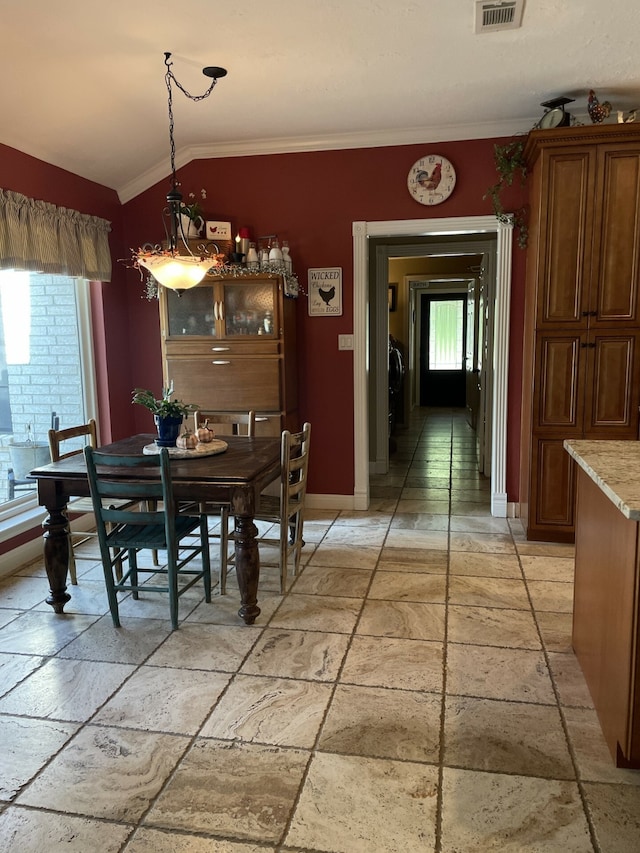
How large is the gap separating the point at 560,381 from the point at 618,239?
88cm

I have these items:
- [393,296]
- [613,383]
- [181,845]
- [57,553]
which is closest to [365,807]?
[181,845]

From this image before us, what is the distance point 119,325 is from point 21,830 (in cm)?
372

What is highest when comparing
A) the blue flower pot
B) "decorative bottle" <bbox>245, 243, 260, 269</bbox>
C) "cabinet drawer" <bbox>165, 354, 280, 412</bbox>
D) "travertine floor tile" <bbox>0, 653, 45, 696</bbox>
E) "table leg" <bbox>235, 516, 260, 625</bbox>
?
"decorative bottle" <bbox>245, 243, 260, 269</bbox>

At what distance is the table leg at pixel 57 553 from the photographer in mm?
3111

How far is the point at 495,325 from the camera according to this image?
179 inches

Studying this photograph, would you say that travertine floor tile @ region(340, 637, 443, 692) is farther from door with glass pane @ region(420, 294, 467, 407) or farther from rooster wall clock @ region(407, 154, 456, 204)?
door with glass pane @ region(420, 294, 467, 407)

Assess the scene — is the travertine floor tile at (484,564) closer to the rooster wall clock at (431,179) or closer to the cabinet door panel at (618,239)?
the cabinet door panel at (618,239)

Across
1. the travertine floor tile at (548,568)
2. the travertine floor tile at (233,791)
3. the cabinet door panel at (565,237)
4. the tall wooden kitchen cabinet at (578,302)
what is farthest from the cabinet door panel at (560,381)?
the travertine floor tile at (233,791)

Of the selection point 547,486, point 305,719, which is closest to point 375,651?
point 305,719

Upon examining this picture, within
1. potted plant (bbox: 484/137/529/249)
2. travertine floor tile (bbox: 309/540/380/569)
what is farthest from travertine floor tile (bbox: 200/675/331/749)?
potted plant (bbox: 484/137/529/249)

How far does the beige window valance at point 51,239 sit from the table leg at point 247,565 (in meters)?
2.08

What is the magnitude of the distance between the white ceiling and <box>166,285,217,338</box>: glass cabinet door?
1018 mm

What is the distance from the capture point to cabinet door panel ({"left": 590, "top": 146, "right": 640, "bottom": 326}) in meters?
3.66

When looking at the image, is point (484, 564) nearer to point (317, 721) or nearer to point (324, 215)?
point (317, 721)
